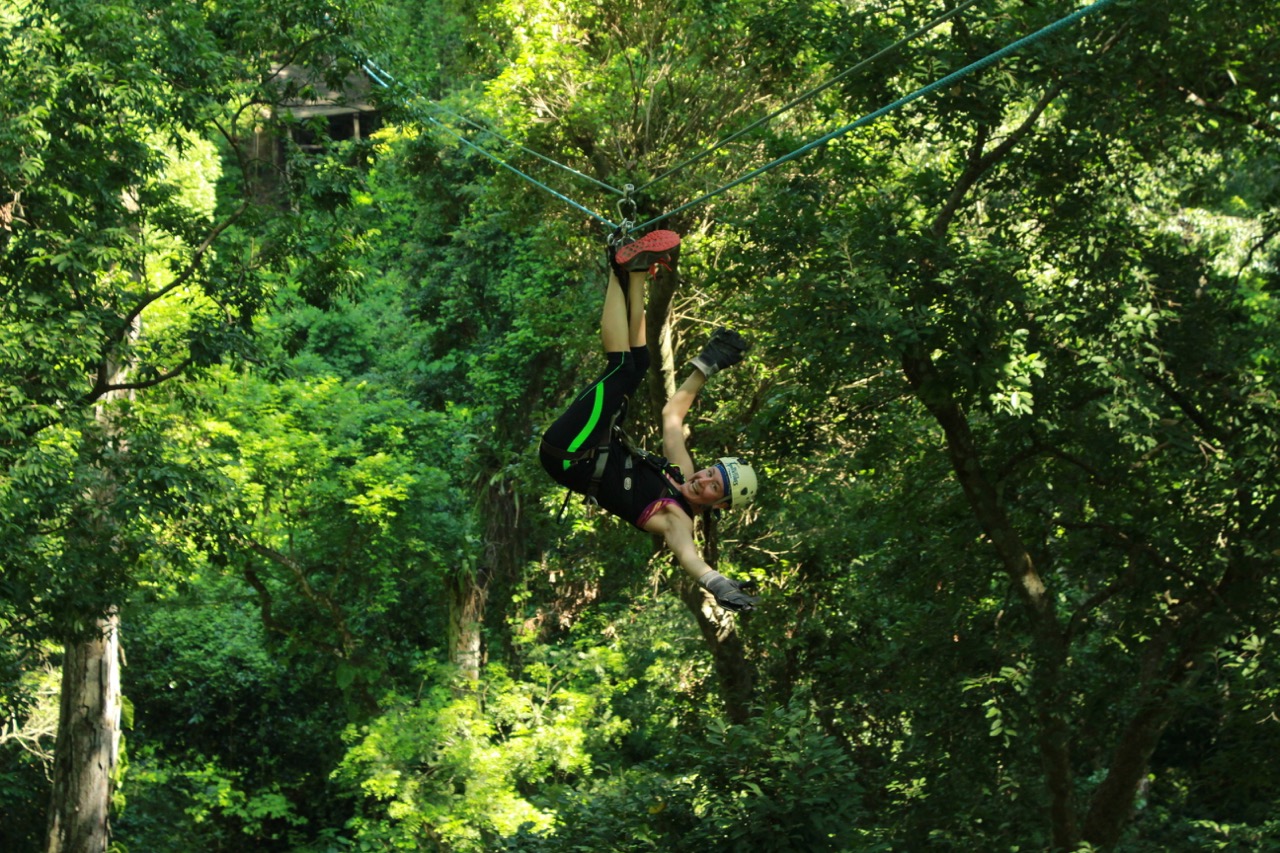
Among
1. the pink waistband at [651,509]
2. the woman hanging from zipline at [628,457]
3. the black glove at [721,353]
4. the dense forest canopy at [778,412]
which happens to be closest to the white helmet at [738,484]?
the woman hanging from zipline at [628,457]

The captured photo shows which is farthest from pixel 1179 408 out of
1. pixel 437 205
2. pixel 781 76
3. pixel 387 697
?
pixel 437 205

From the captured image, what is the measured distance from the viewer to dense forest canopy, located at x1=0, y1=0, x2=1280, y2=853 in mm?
6566

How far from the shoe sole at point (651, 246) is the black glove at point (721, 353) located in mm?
466

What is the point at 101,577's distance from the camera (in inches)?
320

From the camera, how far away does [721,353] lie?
207 inches

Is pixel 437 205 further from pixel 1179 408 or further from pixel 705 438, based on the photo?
pixel 1179 408

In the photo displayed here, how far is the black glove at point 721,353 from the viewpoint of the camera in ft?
17.1

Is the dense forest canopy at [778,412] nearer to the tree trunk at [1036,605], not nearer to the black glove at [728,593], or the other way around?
the tree trunk at [1036,605]

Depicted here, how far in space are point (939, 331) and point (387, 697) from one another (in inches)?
349

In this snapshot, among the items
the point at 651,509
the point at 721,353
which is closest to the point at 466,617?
the point at 721,353

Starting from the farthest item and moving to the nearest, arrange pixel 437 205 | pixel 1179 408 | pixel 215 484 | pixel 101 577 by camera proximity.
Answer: pixel 437 205, pixel 215 484, pixel 101 577, pixel 1179 408

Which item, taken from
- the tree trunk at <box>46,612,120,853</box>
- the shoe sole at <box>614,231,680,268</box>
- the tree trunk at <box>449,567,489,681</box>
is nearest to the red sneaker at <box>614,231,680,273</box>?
the shoe sole at <box>614,231,680,268</box>

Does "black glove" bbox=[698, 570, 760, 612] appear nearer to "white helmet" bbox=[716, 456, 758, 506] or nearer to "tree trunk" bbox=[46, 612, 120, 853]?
"white helmet" bbox=[716, 456, 758, 506]

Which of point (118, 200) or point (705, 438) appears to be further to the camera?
point (705, 438)
